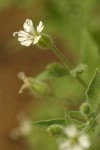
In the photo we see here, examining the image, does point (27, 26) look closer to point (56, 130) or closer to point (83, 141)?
point (56, 130)

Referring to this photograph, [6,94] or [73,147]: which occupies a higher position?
[6,94]

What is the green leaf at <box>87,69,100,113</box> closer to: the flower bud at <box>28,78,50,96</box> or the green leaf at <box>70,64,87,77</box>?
the green leaf at <box>70,64,87,77</box>

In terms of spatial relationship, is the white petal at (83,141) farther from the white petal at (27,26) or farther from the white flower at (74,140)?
the white petal at (27,26)

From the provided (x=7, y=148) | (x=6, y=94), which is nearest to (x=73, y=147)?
(x=7, y=148)

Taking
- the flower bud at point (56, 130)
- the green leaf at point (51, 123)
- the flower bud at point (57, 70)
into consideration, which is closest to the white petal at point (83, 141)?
the flower bud at point (56, 130)

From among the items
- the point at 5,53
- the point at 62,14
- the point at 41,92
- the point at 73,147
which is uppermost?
the point at 5,53

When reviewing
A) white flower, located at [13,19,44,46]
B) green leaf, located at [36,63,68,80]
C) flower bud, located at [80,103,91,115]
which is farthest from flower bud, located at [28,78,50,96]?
flower bud, located at [80,103,91,115]

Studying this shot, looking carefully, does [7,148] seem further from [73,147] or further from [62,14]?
[73,147]

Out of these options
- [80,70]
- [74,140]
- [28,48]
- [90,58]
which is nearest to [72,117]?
[80,70]
